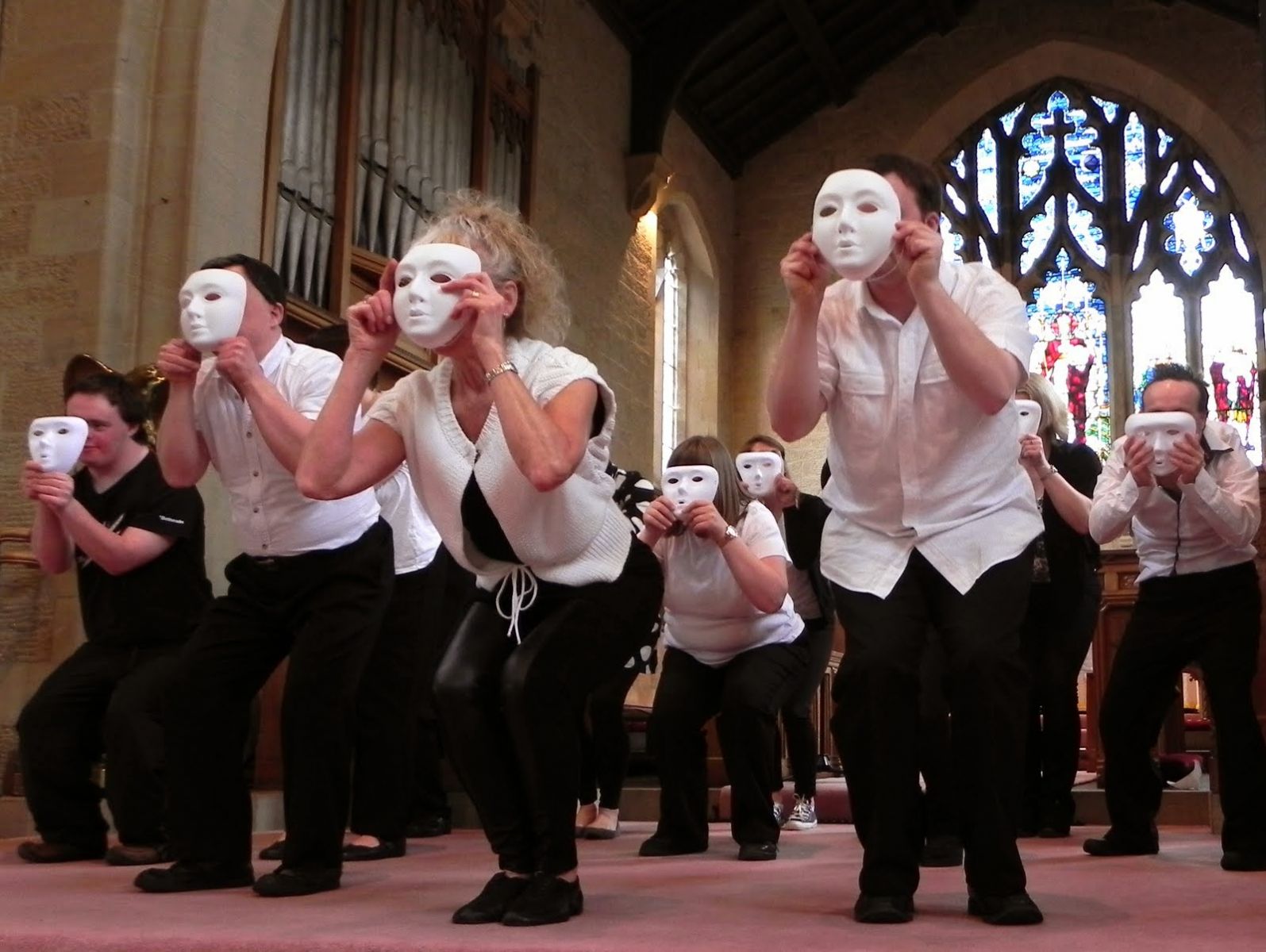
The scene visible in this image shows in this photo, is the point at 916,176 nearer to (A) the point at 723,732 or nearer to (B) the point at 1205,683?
(B) the point at 1205,683

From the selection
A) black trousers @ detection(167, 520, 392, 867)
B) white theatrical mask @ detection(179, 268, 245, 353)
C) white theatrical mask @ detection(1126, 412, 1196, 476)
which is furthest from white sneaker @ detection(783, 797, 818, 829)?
white theatrical mask @ detection(179, 268, 245, 353)

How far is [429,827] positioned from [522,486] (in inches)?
108

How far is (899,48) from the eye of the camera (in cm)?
1570

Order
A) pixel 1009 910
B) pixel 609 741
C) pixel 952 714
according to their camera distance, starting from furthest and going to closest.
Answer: pixel 609 741, pixel 952 714, pixel 1009 910

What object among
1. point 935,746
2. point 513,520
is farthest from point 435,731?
point 513,520

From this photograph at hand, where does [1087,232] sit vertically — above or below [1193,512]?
above

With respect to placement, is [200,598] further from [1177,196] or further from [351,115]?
[1177,196]

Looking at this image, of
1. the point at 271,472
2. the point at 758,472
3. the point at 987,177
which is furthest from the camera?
the point at 987,177

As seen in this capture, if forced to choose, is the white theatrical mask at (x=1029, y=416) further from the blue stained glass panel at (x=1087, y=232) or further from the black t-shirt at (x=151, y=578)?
the blue stained glass panel at (x=1087, y=232)

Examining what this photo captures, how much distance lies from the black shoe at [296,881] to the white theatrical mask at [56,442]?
132 cm

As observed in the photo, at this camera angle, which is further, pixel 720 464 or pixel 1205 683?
pixel 720 464

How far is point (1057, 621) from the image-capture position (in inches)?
196

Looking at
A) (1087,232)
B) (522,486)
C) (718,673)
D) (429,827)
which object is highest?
(1087,232)

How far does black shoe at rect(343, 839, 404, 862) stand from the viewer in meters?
4.02
